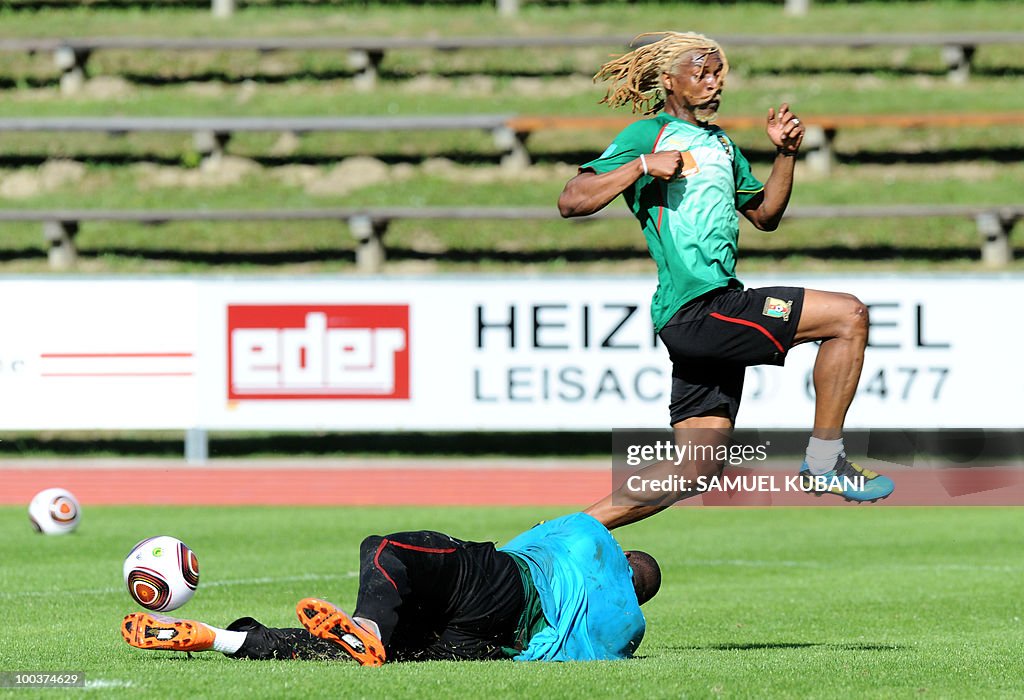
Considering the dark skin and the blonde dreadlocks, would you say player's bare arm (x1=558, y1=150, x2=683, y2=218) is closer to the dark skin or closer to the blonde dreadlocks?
the dark skin

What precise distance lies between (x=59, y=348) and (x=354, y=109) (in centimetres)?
883

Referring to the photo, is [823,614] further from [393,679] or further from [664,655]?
[393,679]

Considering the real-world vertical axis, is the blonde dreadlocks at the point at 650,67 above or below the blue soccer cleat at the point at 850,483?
above

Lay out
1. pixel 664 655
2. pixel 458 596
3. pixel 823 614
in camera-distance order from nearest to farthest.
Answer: pixel 458 596, pixel 664 655, pixel 823 614

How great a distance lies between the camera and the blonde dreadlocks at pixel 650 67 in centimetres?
657

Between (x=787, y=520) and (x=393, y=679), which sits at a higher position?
(x=393, y=679)

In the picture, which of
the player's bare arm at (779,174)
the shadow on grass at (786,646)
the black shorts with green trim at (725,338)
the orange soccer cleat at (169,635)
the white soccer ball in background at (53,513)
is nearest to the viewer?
the orange soccer cleat at (169,635)

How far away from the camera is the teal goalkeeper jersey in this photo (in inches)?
249

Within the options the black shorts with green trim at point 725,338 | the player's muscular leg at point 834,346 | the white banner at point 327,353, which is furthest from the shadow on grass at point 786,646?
the white banner at point 327,353

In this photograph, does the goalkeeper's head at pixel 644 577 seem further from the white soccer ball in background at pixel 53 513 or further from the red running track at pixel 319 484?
the red running track at pixel 319 484

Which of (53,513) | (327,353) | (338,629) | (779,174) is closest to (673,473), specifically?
(779,174)

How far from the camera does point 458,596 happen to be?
18.9 feet

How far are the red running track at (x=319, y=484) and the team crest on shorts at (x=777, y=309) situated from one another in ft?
30.5

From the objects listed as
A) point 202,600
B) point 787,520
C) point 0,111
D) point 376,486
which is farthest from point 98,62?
point 202,600
